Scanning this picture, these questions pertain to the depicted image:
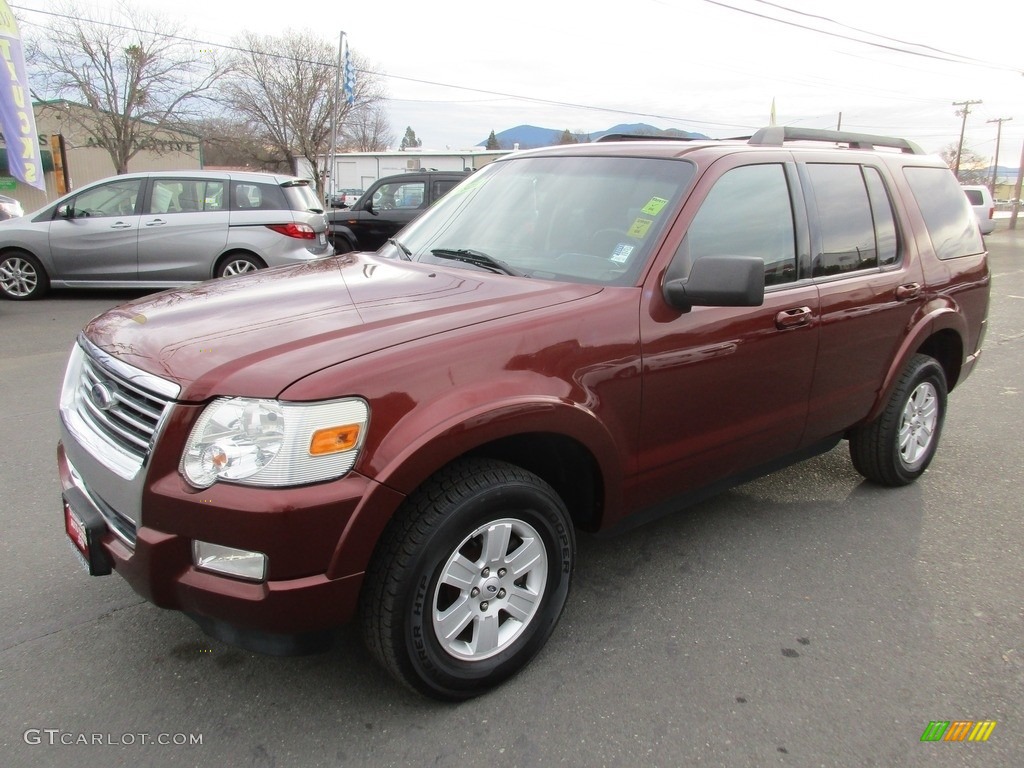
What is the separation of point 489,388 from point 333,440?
0.50 metres

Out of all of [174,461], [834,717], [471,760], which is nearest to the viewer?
[174,461]

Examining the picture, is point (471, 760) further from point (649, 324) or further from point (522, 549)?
point (649, 324)

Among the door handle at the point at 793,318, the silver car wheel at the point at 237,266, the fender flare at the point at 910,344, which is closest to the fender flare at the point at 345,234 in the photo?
the silver car wheel at the point at 237,266

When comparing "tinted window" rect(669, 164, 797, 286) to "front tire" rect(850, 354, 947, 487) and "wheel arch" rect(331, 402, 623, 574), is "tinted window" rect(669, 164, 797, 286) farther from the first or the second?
"front tire" rect(850, 354, 947, 487)

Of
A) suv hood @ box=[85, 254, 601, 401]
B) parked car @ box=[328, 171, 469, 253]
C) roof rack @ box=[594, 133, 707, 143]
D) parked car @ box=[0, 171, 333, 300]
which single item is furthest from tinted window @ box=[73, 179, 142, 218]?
roof rack @ box=[594, 133, 707, 143]

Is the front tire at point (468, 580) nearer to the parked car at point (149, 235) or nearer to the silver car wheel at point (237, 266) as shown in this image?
the parked car at point (149, 235)

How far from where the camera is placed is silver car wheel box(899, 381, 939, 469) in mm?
4066

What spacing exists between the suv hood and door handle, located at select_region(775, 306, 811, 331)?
927 mm

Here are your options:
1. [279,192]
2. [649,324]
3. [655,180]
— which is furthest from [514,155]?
[279,192]

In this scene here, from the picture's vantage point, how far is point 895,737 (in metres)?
2.27

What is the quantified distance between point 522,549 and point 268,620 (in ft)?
2.68

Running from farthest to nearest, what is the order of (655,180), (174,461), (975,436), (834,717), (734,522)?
(975,436), (734,522), (655,180), (834,717), (174,461)

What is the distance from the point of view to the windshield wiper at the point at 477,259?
116 inches

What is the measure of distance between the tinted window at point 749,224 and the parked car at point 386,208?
998cm
